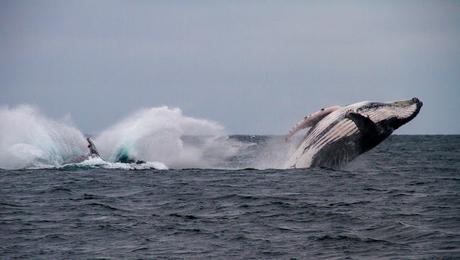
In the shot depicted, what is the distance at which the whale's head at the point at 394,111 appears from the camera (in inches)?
695

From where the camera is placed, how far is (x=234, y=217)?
13.0m

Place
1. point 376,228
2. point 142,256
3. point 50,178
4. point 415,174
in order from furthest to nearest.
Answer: point 415,174 → point 50,178 → point 376,228 → point 142,256

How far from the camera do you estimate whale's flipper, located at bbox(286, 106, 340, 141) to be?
62.1 ft

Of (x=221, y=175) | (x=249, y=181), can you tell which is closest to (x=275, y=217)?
(x=249, y=181)

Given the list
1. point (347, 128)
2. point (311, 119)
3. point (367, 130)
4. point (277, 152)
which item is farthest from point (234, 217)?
point (277, 152)

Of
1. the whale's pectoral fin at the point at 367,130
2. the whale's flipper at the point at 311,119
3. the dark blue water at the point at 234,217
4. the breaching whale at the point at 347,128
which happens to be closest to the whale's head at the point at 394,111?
the breaching whale at the point at 347,128

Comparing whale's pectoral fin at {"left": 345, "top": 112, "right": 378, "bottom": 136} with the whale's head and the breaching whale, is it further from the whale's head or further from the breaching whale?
the whale's head

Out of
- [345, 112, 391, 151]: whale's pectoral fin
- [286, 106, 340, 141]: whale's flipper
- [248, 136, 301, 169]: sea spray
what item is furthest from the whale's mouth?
[248, 136, 301, 169]: sea spray

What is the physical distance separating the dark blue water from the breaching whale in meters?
0.56

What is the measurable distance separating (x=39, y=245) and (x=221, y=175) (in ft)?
38.3

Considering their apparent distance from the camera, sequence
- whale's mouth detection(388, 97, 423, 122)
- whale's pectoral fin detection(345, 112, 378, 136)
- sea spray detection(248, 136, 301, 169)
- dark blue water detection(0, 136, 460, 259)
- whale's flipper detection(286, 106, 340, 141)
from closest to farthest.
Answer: dark blue water detection(0, 136, 460, 259) → whale's pectoral fin detection(345, 112, 378, 136) → whale's mouth detection(388, 97, 423, 122) → whale's flipper detection(286, 106, 340, 141) → sea spray detection(248, 136, 301, 169)

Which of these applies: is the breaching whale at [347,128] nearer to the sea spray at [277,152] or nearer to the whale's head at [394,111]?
the whale's head at [394,111]

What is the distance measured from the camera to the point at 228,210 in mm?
13859

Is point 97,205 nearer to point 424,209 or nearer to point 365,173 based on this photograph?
point 424,209
